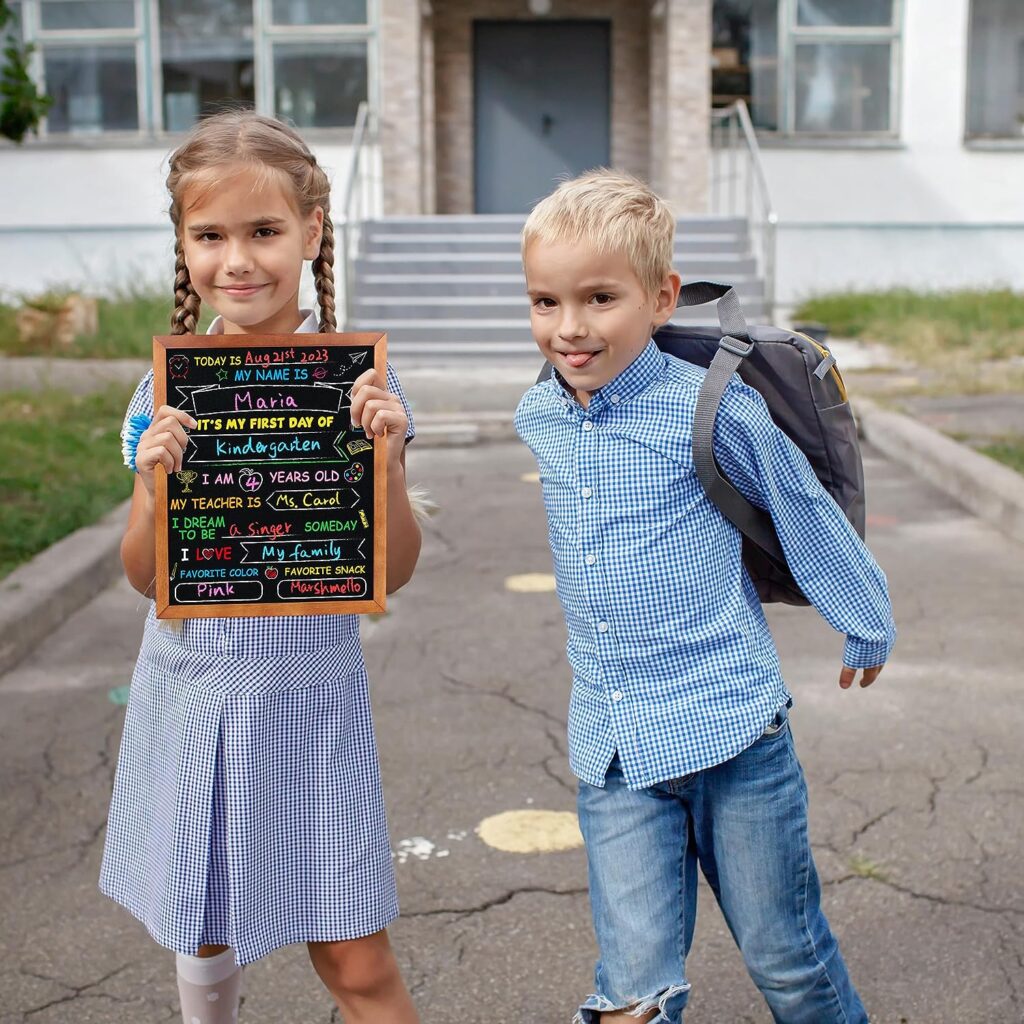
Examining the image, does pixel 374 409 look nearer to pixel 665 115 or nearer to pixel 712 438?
pixel 712 438

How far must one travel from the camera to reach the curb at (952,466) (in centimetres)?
755

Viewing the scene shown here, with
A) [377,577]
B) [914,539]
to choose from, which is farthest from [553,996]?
[914,539]

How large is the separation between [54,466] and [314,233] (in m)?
6.72

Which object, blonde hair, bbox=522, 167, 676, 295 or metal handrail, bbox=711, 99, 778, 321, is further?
metal handrail, bbox=711, 99, 778, 321

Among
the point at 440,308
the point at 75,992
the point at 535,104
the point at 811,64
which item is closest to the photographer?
the point at 75,992

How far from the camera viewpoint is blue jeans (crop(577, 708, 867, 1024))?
2.29 meters

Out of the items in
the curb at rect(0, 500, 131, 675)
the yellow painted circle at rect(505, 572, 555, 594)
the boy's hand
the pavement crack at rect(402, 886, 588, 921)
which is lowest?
the pavement crack at rect(402, 886, 588, 921)

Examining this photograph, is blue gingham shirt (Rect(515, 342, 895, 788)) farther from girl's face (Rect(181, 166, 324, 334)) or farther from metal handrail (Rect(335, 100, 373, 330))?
metal handrail (Rect(335, 100, 373, 330))

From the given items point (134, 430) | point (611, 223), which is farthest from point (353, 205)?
point (611, 223)

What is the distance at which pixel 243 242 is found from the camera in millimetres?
2240

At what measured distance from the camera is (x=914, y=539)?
7.36m

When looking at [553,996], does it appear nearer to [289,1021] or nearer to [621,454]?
[289,1021]

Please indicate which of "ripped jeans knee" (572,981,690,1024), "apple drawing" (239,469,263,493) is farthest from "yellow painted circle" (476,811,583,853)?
"apple drawing" (239,469,263,493)

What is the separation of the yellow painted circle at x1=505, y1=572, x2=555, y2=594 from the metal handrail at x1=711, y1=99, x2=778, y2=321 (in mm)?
9815
